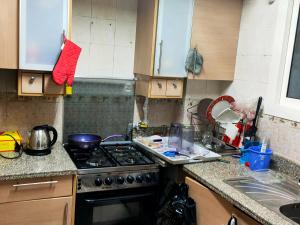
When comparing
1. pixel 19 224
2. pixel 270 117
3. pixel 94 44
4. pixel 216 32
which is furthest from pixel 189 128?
pixel 19 224

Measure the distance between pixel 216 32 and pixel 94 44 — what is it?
0.97 meters

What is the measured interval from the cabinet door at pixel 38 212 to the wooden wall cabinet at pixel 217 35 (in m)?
1.32

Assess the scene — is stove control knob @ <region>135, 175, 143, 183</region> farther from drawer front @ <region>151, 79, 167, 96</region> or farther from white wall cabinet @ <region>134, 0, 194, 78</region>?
white wall cabinet @ <region>134, 0, 194, 78</region>

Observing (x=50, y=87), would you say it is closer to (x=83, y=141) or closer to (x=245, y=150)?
(x=83, y=141)

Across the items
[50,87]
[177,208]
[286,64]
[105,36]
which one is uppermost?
[105,36]

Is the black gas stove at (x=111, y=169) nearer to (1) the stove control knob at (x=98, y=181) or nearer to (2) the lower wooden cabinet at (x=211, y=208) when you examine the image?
(1) the stove control knob at (x=98, y=181)

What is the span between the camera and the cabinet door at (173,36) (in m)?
2.33

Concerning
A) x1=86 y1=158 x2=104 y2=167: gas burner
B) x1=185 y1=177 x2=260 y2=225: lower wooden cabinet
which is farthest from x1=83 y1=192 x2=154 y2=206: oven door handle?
x1=185 y1=177 x2=260 y2=225: lower wooden cabinet

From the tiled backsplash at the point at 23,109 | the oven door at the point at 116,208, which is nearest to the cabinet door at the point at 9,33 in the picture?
the tiled backsplash at the point at 23,109

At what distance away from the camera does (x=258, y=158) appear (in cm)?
222

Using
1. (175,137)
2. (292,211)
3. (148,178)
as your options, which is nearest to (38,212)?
(148,178)

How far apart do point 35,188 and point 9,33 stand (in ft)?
3.07

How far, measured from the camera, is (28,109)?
230 cm

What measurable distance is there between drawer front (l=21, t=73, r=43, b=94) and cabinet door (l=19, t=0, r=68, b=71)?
76mm
